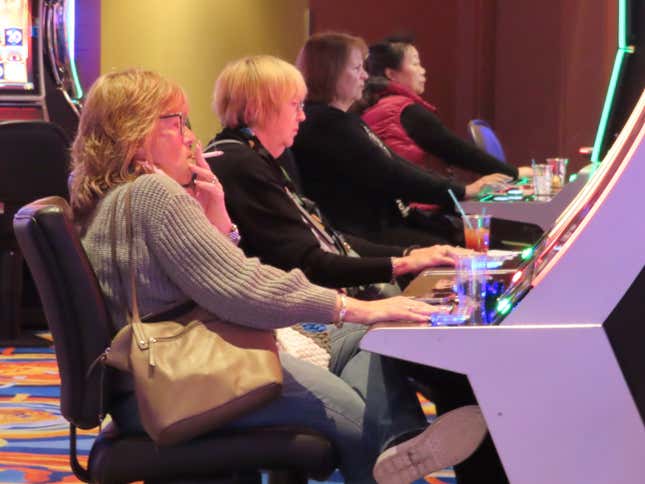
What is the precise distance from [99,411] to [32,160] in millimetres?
3262

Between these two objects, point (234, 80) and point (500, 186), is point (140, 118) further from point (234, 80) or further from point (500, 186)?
point (500, 186)

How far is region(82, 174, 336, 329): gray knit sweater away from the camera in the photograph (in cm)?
203

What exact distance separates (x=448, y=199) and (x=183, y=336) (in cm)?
→ 275

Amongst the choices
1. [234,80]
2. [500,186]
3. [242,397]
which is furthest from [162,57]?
[242,397]

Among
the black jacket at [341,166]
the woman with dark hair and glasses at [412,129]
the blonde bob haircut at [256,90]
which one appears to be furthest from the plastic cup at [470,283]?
the woman with dark hair and glasses at [412,129]

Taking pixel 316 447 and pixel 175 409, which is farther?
pixel 316 447

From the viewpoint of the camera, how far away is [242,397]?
194 centimetres

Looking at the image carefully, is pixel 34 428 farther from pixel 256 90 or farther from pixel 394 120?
pixel 394 120

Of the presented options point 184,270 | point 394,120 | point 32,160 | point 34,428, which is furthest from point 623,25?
point 32,160

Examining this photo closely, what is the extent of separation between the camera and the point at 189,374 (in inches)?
75.6

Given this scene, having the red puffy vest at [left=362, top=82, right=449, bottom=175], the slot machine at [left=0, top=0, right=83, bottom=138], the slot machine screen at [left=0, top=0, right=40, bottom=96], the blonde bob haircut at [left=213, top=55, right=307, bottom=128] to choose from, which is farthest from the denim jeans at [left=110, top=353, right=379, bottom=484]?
the slot machine screen at [left=0, top=0, right=40, bottom=96]

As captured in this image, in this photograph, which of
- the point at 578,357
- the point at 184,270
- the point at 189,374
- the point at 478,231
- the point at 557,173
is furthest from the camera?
the point at 557,173

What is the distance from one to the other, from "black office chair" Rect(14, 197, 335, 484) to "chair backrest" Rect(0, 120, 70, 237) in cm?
314

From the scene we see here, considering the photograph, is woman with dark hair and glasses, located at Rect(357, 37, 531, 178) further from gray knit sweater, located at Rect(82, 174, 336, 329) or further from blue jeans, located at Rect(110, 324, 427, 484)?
gray knit sweater, located at Rect(82, 174, 336, 329)
